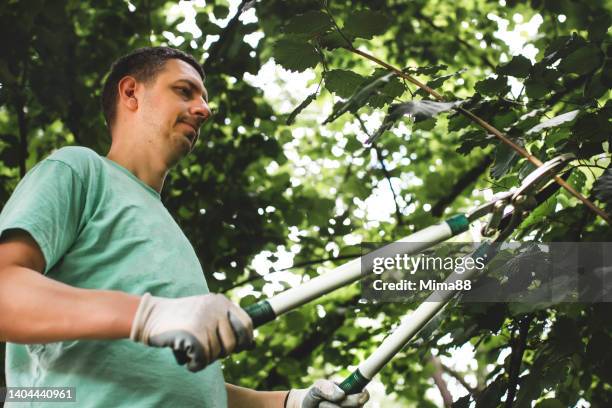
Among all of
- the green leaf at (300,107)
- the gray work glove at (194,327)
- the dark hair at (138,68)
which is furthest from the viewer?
the dark hair at (138,68)

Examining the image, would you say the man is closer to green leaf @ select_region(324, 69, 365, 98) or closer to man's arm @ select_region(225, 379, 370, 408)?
man's arm @ select_region(225, 379, 370, 408)

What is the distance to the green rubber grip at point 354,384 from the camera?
1.95m

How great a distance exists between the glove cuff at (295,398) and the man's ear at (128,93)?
3.62 feet

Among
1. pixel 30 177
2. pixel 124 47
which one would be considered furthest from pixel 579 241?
pixel 124 47

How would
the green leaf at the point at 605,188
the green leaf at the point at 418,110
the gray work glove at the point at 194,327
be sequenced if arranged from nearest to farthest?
the gray work glove at the point at 194,327 < the green leaf at the point at 418,110 < the green leaf at the point at 605,188

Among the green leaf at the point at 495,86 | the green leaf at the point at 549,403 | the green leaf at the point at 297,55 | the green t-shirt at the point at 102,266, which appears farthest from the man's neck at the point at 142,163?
the green leaf at the point at 549,403

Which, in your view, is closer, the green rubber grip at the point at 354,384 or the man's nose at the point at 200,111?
the green rubber grip at the point at 354,384

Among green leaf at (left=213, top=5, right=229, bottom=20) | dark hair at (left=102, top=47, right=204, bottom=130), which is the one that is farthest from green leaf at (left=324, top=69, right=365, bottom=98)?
green leaf at (left=213, top=5, right=229, bottom=20)

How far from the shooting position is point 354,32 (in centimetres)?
211

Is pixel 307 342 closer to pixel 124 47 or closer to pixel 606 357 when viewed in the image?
pixel 124 47

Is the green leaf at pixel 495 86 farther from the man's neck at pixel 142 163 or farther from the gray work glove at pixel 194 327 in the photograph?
the gray work glove at pixel 194 327

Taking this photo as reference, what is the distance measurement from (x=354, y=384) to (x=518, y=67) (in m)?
1.17

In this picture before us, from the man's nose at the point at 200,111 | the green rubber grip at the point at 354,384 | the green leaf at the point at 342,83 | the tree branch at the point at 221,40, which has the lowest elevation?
the green rubber grip at the point at 354,384

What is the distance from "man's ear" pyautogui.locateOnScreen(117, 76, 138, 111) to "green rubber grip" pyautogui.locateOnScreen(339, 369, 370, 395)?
1.16 metres
